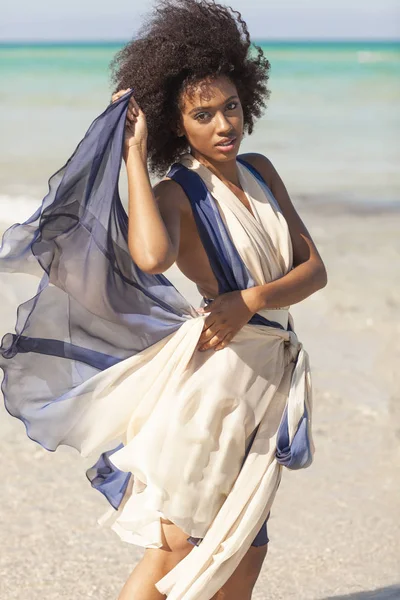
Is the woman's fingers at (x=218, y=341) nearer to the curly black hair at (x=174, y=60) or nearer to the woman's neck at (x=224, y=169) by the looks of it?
the woman's neck at (x=224, y=169)

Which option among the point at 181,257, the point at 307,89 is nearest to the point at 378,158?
the point at 307,89

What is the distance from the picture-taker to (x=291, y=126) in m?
22.6

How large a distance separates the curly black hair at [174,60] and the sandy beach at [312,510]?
1.81 m

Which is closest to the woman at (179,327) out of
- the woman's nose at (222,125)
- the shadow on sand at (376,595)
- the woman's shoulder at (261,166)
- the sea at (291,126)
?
the woman's nose at (222,125)

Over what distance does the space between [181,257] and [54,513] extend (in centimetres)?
195

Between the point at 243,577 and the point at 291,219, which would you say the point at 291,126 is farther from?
the point at 243,577

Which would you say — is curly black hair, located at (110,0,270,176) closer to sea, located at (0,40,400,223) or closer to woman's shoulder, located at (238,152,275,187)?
woman's shoulder, located at (238,152,275,187)

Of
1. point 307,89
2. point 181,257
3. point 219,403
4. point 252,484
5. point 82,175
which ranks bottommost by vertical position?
point 307,89

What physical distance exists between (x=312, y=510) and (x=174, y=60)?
2451 mm

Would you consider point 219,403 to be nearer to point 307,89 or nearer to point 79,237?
point 79,237

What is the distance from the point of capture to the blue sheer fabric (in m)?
2.93

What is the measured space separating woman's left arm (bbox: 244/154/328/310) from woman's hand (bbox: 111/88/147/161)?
0.49 meters

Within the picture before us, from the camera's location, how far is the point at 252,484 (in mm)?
3016

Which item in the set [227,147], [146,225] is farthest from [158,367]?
[227,147]
